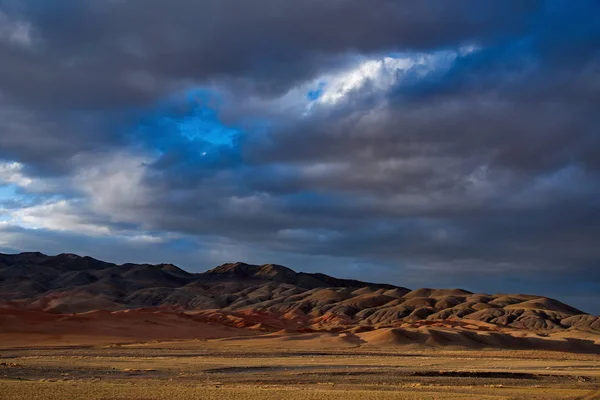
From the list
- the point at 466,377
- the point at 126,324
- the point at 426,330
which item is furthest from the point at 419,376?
the point at 126,324

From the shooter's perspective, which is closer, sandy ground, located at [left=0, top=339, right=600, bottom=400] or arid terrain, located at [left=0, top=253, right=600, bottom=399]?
sandy ground, located at [left=0, top=339, right=600, bottom=400]

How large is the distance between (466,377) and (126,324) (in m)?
67.2

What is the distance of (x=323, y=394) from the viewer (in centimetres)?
2978

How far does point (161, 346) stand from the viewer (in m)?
76.4

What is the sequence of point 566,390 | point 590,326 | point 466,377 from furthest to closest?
1. point 590,326
2. point 466,377
3. point 566,390

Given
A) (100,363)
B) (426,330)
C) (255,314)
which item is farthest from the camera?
(255,314)

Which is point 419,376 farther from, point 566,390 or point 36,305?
point 36,305

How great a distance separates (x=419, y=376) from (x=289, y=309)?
498 ft

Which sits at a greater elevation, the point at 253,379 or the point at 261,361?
the point at 261,361

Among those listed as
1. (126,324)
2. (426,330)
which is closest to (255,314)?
(126,324)

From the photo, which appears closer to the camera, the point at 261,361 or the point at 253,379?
the point at 253,379

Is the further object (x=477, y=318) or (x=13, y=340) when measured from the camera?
(x=477, y=318)

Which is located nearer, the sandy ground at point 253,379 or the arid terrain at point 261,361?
the sandy ground at point 253,379

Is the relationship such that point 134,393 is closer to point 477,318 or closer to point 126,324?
point 126,324
